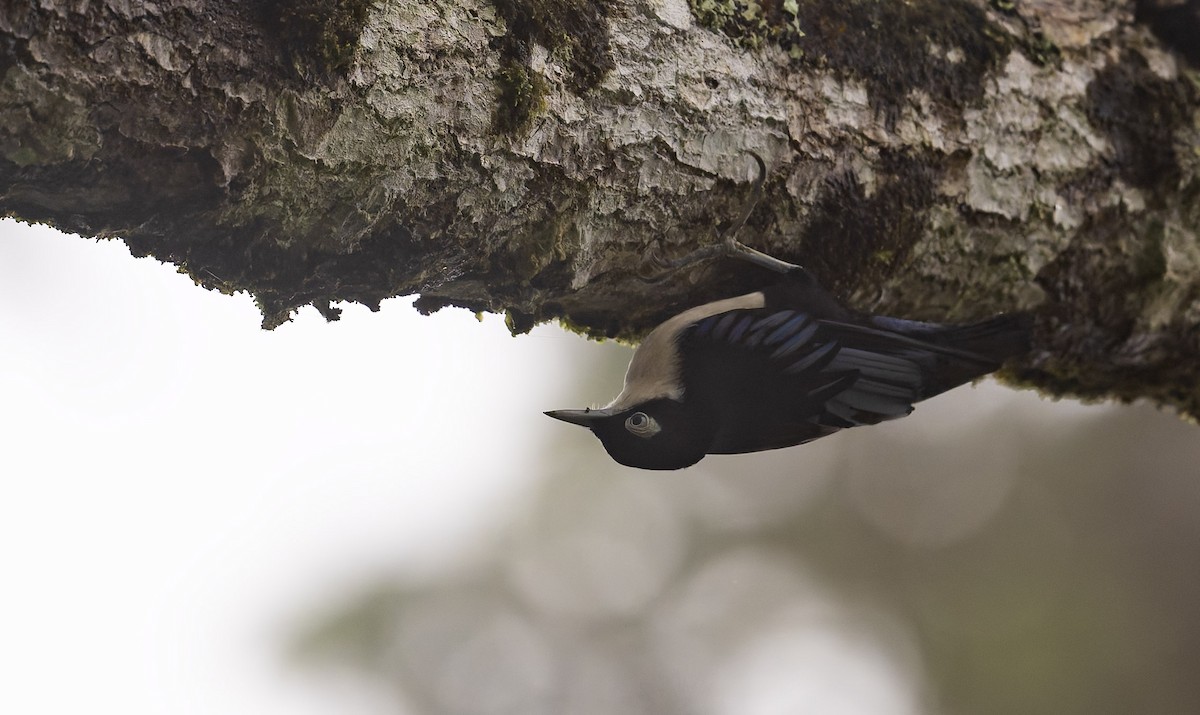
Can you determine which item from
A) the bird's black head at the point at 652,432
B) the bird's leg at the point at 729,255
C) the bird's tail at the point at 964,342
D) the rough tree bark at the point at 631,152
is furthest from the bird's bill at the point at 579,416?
the bird's tail at the point at 964,342

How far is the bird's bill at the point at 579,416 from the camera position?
159 centimetres

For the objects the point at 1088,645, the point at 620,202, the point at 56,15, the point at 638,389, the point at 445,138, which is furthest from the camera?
the point at 1088,645

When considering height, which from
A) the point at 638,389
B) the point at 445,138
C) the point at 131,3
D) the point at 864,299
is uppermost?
the point at 131,3

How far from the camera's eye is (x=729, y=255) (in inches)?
57.4

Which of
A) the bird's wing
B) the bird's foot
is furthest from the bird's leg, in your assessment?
the bird's wing

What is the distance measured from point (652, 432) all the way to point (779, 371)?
0.80ft

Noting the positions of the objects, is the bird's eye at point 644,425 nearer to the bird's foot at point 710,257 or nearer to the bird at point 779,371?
the bird at point 779,371

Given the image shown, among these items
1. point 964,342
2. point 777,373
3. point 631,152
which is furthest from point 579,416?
point 964,342

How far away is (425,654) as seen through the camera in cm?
492

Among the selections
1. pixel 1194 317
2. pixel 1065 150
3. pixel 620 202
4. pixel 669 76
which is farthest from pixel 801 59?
pixel 1194 317

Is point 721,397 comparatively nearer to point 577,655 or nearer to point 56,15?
point 56,15

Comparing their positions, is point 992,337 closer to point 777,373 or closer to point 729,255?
point 777,373

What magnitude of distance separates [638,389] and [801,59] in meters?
0.62

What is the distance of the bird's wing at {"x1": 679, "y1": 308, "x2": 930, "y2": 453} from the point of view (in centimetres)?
155
